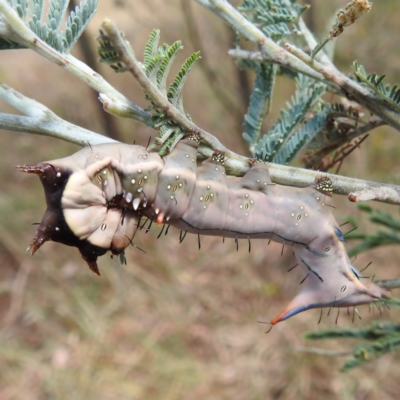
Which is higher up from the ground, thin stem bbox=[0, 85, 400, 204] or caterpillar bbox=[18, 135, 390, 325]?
thin stem bbox=[0, 85, 400, 204]

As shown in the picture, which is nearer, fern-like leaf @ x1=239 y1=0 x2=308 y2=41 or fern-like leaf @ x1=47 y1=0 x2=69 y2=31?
fern-like leaf @ x1=47 y1=0 x2=69 y2=31

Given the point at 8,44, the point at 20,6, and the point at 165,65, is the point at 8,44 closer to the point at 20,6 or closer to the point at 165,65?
the point at 20,6

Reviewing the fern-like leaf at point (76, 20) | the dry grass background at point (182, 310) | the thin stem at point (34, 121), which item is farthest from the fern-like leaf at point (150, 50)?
the dry grass background at point (182, 310)

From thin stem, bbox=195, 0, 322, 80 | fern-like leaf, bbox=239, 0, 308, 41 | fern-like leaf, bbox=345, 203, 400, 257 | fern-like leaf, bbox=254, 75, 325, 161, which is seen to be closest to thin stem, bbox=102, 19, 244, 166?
fern-like leaf, bbox=254, 75, 325, 161

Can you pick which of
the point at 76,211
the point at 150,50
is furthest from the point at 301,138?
the point at 76,211

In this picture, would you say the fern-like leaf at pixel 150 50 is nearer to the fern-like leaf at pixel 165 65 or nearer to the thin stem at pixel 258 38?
the fern-like leaf at pixel 165 65

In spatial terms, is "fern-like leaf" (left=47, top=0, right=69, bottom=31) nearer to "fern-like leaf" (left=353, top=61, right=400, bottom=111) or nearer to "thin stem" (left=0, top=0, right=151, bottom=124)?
"thin stem" (left=0, top=0, right=151, bottom=124)
